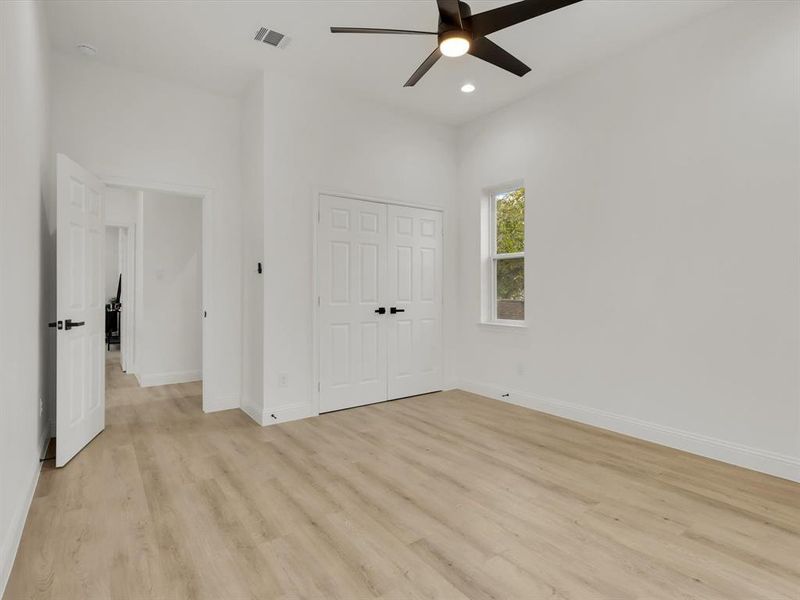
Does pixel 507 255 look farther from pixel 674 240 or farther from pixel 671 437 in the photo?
pixel 671 437

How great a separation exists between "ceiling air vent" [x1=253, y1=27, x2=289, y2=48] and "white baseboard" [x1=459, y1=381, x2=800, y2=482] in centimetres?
391

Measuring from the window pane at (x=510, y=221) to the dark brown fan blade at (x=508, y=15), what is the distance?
8.18 feet

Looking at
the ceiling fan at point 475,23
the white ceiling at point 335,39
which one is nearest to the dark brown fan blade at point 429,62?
the ceiling fan at point 475,23

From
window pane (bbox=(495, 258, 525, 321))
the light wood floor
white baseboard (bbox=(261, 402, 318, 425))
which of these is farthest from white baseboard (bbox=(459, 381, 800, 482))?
white baseboard (bbox=(261, 402, 318, 425))

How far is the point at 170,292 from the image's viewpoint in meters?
5.95

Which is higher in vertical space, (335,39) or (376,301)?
(335,39)

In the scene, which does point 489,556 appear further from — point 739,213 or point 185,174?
point 185,174

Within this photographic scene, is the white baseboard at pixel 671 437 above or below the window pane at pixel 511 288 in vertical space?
below

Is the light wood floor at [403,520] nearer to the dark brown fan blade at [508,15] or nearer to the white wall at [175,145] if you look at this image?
the white wall at [175,145]

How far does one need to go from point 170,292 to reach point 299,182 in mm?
2910

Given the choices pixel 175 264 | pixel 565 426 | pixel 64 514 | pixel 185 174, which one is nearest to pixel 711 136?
pixel 565 426

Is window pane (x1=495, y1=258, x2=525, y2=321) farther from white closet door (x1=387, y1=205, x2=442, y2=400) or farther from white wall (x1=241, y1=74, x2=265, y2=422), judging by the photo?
white wall (x1=241, y1=74, x2=265, y2=422)

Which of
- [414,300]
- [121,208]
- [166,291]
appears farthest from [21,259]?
[121,208]

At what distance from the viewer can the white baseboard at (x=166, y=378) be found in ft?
18.5
